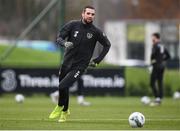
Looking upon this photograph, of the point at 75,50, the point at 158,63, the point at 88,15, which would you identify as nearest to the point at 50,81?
the point at 158,63

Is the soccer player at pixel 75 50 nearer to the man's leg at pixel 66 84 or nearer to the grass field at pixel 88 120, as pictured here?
the man's leg at pixel 66 84

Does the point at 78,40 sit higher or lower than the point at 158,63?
higher

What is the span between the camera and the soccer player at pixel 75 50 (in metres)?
18.6

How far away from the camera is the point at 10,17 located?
178ft

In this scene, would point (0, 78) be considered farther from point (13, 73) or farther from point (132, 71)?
point (132, 71)

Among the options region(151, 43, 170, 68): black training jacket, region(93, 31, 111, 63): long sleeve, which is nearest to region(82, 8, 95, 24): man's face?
region(93, 31, 111, 63): long sleeve

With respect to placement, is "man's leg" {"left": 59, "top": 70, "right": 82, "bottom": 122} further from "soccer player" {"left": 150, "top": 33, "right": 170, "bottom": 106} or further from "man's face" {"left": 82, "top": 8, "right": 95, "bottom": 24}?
"soccer player" {"left": 150, "top": 33, "right": 170, "bottom": 106}

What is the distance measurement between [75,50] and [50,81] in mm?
16477

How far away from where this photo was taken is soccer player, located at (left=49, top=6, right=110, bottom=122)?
732 inches

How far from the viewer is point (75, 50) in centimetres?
1873

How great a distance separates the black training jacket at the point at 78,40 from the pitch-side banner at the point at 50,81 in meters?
15.7

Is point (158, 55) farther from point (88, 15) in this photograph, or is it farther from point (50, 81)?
point (88, 15)

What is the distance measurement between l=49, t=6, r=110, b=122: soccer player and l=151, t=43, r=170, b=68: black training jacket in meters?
9.45

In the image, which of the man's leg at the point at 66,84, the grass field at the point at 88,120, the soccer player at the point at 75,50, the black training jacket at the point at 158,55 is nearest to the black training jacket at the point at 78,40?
the soccer player at the point at 75,50
